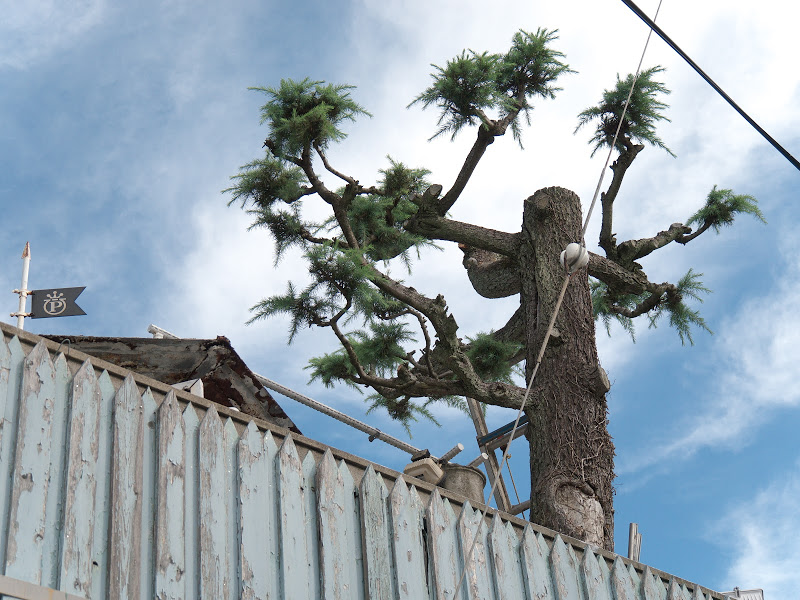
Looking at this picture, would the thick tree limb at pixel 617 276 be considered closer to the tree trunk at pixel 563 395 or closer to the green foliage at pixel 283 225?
the tree trunk at pixel 563 395

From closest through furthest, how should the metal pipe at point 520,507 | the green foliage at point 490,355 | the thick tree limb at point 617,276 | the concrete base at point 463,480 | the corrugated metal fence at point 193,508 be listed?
the corrugated metal fence at point 193,508, the concrete base at point 463,480, the metal pipe at point 520,507, the thick tree limb at point 617,276, the green foliage at point 490,355

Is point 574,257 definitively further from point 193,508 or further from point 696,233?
point 696,233

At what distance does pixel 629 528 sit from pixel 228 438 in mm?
4311

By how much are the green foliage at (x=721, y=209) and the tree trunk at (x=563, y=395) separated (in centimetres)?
157

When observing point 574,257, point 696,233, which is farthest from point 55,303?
point 696,233

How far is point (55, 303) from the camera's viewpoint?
559 cm

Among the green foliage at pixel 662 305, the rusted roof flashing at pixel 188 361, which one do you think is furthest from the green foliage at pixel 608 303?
the rusted roof flashing at pixel 188 361

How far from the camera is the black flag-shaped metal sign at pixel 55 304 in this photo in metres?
5.55

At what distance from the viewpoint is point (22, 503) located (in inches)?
109

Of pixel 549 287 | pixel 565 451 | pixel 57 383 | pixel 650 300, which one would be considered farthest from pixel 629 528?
pixel 57 383

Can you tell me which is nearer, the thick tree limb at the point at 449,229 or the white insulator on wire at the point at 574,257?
the white insulator on wire at the point at 574,257

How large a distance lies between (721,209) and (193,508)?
6.75 meters

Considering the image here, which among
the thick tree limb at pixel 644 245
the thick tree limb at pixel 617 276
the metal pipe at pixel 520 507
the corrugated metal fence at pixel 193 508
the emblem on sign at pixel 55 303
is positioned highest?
the thick tree limb at pixel 644 245

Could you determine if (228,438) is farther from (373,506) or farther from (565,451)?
(565,451)
